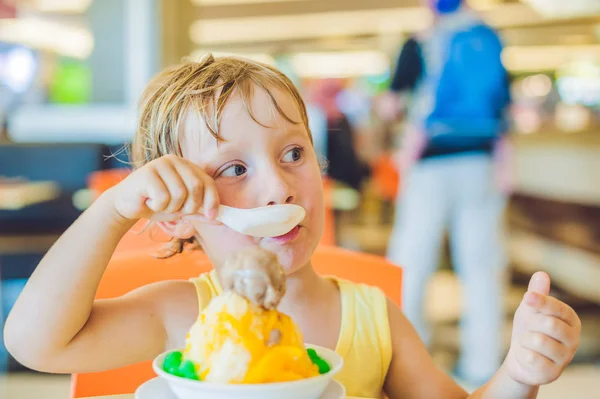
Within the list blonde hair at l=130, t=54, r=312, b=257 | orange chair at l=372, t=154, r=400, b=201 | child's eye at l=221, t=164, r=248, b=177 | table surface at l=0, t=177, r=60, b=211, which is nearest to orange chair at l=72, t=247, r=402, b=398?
blonde hair at l=130, t=54, r=312, b=257

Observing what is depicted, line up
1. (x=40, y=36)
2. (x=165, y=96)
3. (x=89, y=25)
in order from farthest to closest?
(x=40, y=36)
(x=89, y=25)
(x=165, y=96)

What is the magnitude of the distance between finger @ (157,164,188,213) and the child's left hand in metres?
0.35

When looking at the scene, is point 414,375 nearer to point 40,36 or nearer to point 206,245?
point 206,245

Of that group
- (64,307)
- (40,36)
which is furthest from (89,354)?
(40,36)

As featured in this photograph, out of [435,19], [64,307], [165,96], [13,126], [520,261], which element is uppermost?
[435,19]

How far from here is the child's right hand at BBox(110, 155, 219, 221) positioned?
635 mm

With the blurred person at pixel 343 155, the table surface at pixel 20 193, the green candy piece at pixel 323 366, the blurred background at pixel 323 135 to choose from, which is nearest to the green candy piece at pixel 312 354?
the green candy piece at pixel 323 366

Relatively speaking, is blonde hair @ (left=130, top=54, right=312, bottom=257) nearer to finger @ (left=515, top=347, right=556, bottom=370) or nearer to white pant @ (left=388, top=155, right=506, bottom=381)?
finger @ (left=515, top=347, right=556, bottom=370)

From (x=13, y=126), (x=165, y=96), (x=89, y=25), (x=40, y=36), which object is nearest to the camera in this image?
(x=165, y=96)

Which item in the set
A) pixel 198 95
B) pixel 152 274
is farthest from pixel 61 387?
pixel 198 95

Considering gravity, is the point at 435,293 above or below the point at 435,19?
below

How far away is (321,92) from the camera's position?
228 inches

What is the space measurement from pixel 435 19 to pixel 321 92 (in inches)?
127

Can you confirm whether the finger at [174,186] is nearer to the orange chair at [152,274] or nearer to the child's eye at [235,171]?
the child's eye at [235,171]
